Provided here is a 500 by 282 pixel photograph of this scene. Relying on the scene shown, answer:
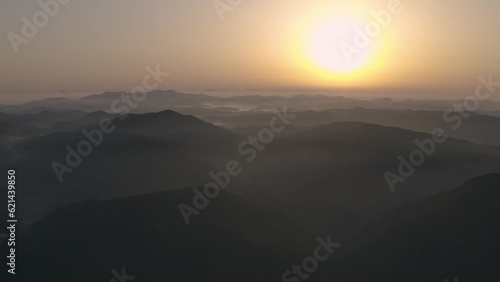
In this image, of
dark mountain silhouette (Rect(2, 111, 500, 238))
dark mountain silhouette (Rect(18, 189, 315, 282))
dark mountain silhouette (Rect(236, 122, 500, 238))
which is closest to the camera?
dark mountain silhouette (Rect(18, 189, 315, 282))

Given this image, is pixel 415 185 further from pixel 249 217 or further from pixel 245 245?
pixel 245 245

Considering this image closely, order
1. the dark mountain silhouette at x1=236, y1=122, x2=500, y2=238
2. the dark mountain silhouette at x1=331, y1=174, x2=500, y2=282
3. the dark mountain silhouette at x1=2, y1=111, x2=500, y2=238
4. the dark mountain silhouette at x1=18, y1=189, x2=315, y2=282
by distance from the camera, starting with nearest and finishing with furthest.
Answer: the dark mountain silhouette at x1=331, y1=174, x2=500, y2=282 < the dark mountain silhouette at x1=18, y1=189, x2=315, y2=282 < the dark mountain silhouette at x1=236, y1=122, x2=500, y2=238 < the dark mountain silhouette at x1=2, y1=111, x2=500, y2=238

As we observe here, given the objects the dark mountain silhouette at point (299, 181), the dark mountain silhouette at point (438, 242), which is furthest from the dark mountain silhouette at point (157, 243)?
the dark mountain silhouette at point (299, 181)

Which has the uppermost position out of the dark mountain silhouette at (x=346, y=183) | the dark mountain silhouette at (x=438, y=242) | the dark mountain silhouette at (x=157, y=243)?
the dark mountain silhouette at (x=346, y=183)

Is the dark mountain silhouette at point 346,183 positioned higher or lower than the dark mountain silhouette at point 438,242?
higher

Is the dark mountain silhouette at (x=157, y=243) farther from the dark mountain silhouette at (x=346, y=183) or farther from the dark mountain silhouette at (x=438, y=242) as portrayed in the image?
the dark mountain silhouette at (x=346, y=183)

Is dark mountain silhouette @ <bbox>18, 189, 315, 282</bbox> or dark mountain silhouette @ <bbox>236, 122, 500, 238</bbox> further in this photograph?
dark mountain silhouette @ <bbox>236, 122, 500, 238</bbox>

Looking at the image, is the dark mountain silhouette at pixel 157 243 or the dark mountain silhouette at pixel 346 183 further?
the dark mountain silhouette at pixel 346 183

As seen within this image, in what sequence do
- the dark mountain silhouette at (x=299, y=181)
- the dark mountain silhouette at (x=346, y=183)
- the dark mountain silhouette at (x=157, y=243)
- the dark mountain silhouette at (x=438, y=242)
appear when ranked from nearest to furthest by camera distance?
the dark mountain silhouette at (x=438, y=242) < the dark mountain silhouette at (x=157, y=243) < the dark mountain silhouette at (x=346, y=183) < the dark mountain silhouette at (x=299, y=181)

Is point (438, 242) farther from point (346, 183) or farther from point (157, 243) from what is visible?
point (346, 183)

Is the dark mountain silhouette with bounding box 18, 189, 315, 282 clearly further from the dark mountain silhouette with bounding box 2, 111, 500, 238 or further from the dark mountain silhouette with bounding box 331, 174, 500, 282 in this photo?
the dark mountain silhouette with bounding box 2, 111, 500, 238

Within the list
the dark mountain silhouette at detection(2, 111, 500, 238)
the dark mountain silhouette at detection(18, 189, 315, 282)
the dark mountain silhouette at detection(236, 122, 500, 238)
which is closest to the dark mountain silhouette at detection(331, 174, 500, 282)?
the dark mountain silhouette at detection(18, 189, 315, 282)

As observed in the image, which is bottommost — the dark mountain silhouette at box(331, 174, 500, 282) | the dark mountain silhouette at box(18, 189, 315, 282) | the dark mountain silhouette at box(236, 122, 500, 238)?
the dark mountain silhouette at box(331, 174, 500, 282)
